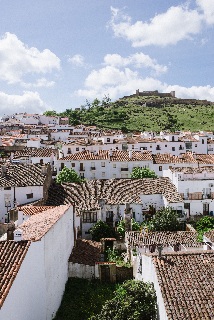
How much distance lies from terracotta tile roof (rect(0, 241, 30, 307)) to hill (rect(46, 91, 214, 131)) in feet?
335

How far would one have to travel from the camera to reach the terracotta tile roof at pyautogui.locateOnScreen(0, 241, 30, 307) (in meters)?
16.1

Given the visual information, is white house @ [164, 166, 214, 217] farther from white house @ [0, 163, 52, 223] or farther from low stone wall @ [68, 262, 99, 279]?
low stone wall @ [68, 262, 99, 279]

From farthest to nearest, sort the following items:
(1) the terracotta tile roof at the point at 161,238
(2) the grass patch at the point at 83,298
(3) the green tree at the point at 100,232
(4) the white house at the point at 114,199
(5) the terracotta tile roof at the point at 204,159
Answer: (5) the terracotta tile roof at the point at 204,159, (4) the white house at the point at 114,199, (3) the green tree at the point at 100,232, (1) the terracotta tile roof at the point at 161,238, (2) the grass patch at the point at 83,298

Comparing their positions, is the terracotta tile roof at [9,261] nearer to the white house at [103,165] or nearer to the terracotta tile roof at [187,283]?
the terracotta tile roof at [187,283]

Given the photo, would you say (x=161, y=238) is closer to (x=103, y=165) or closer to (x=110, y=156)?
(x=103, y=165)

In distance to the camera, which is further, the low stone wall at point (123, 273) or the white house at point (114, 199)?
the white house at point (114, 199)

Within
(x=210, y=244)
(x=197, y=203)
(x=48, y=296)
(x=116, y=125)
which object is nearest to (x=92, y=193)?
(x=197, y=203)

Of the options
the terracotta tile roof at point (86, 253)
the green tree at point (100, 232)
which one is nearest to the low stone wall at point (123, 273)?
the terracotta tile roof at point (86, 253)

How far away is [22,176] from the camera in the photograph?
44.4 metres

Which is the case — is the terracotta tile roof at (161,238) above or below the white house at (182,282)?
below

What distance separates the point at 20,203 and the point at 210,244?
2270cm

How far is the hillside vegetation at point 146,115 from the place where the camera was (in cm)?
12712

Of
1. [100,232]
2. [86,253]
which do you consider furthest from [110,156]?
[86,253]

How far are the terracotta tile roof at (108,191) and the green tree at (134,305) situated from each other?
20.6 meters
